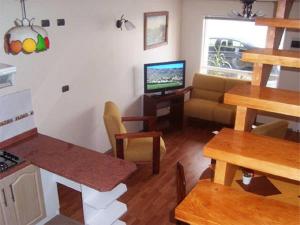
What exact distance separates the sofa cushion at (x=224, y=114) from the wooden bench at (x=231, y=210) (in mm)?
4451

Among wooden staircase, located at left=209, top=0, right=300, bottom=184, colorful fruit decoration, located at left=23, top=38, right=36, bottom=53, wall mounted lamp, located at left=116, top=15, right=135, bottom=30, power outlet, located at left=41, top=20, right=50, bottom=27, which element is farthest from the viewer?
→ wall mounted lamp, located at left=116, top=15, right=135, bottom=30

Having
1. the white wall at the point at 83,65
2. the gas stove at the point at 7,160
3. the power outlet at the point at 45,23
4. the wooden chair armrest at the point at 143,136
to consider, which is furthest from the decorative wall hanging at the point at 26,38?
the wooden chair armrest at the point at 143,136

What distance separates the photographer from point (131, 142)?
183 inches

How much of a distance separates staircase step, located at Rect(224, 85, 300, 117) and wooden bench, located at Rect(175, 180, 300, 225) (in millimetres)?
390

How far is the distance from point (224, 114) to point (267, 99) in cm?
442

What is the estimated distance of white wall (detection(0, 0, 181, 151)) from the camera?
3.69 m

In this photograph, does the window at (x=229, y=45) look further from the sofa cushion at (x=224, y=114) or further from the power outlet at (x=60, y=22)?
the power outlet at (x=60, y=22)

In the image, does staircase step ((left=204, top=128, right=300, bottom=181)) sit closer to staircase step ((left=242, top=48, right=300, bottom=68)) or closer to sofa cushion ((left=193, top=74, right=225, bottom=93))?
staircase step ((left=242, top=48, right=300, bottom=68))

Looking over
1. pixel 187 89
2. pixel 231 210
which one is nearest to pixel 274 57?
pixel 231 210

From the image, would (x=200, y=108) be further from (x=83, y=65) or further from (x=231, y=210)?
(x=231, y=210)

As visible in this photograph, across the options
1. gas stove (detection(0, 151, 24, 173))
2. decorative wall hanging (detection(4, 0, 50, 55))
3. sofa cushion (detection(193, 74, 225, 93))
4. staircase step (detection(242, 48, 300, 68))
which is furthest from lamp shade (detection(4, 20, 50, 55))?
sofa cushion (detection(193, 74, 225, 93))

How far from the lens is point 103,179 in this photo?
9.15 ft

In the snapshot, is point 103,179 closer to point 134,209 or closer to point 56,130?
point 134,209

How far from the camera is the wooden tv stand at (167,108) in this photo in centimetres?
564
